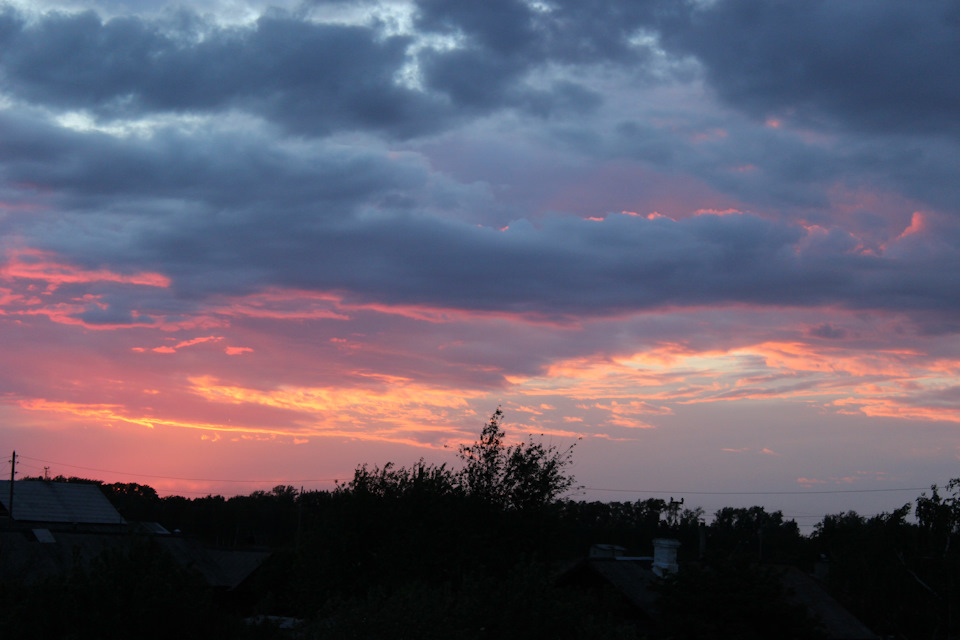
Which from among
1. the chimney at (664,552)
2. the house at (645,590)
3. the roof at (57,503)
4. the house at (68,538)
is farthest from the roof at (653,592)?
the roof at (57,503)

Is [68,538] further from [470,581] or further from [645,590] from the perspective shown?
[470,581]

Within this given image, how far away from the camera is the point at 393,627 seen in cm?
1373

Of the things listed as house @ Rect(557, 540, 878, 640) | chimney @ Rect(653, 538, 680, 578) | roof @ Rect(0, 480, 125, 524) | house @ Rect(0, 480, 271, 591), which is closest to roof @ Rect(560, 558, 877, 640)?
house @ Rect(557, 540, 878, 640)

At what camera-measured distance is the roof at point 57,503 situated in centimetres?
6994

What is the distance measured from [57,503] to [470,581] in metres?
66.1

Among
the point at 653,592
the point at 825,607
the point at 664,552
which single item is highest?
the point at 664,552

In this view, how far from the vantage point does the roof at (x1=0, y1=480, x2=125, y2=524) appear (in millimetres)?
69938

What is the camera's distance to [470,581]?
57.0ft

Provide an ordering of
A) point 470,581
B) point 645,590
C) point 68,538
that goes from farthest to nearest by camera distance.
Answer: point 68,538 < point 645,590 < point 470,581

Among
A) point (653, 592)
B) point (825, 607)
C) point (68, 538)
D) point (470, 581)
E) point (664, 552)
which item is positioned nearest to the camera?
point (470, 581)

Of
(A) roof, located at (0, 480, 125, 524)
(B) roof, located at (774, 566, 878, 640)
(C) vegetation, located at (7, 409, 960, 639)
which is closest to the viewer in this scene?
(C) vegetation, located at (7, 409, 960, 639)

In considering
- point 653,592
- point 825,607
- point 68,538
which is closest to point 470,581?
point 653,592

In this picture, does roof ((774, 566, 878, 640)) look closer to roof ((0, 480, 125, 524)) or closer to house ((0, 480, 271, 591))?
house ((0, 480, 271, 591))

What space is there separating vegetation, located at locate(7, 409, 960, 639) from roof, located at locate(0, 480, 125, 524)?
27.0 meters
